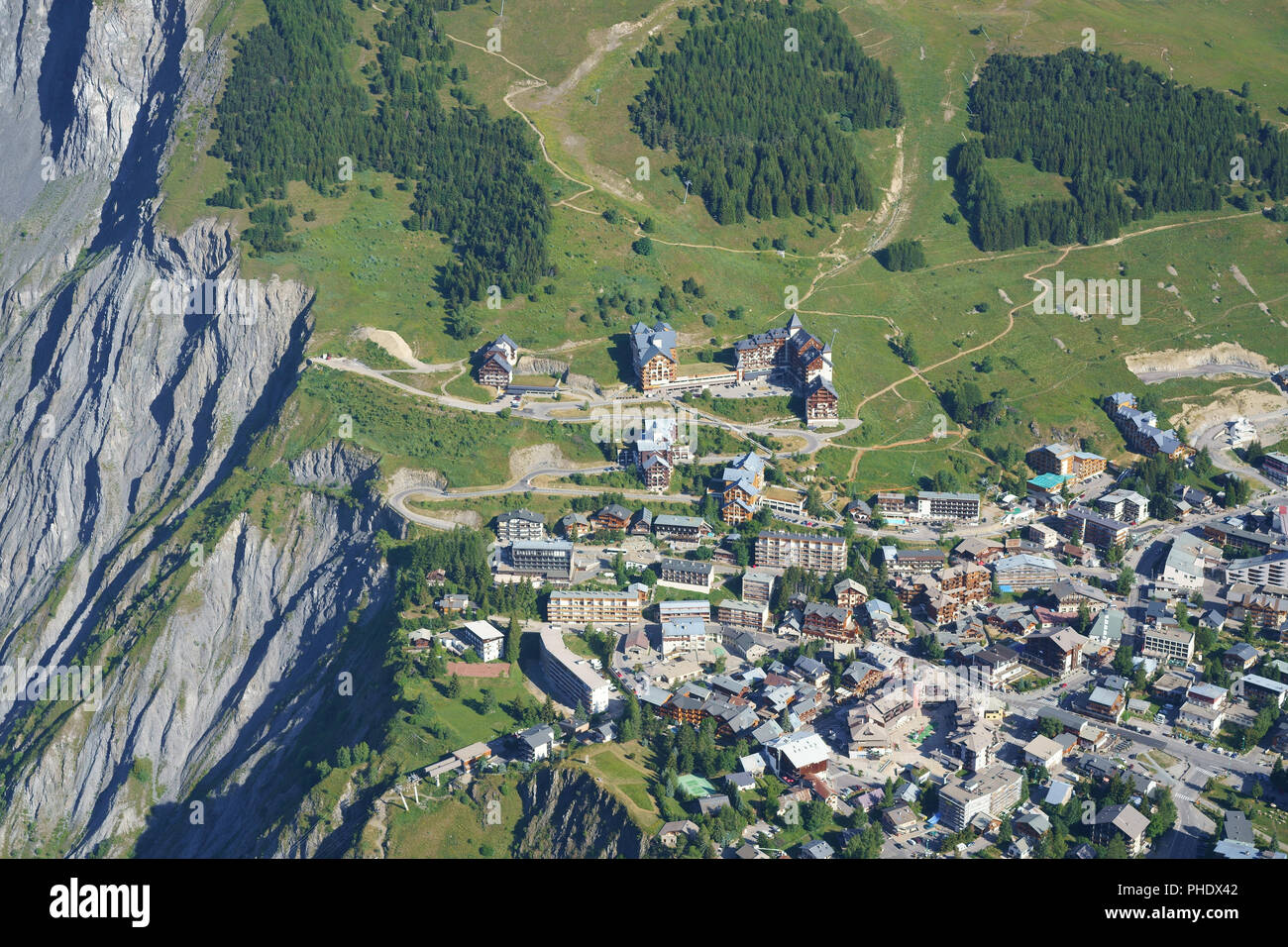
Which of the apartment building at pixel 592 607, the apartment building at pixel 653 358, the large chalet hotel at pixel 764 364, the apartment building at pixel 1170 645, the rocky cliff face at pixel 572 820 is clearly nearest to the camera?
the rocky cliff face at pixel 572 820

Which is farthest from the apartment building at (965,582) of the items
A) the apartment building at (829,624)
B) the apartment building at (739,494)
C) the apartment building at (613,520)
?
the apartment building at (613,520)

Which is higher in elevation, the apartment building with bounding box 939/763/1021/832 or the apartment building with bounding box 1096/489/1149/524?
the apartment building with bounding box 1096/489/1149/524

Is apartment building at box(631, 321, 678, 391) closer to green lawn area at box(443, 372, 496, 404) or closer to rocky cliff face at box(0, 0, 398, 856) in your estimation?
green lawn area at box(443, 372, 496, 404)

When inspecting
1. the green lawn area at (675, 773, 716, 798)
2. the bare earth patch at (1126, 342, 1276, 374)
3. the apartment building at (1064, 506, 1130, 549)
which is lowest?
the green lawn area at (675, 773, 716, 798)

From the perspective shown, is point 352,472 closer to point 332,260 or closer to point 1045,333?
point 332,260

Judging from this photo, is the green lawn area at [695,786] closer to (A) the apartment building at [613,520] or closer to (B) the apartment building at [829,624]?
(B) the apartment building at [829,624]

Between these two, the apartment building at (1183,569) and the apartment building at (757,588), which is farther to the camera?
the apartment building at (1183,569)

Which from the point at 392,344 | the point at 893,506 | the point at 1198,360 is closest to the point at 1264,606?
the point at 893,506

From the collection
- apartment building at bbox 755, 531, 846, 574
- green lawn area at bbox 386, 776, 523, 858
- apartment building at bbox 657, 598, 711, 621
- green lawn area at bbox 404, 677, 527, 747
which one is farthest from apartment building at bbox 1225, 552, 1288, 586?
green lawn area at bbox 386, 776, 523, 858
